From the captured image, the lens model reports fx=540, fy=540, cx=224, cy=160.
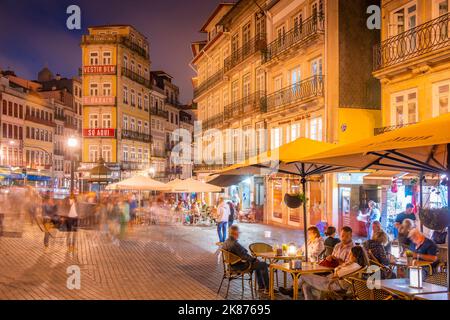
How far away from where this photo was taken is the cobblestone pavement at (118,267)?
34.8ft

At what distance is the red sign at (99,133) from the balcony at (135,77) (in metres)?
6.42

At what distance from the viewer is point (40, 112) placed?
2884 inches

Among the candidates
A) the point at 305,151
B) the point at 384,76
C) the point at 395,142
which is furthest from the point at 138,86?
the point at 395,142

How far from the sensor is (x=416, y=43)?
18.9 m

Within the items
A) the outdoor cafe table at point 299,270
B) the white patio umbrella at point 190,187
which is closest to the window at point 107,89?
the white patio umbrella at point 190,187

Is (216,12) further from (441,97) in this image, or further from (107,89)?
(441,97)

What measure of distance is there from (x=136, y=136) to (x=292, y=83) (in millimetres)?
36304

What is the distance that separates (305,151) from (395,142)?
4.41 m

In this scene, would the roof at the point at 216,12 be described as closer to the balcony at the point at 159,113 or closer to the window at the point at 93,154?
the window at the point at 93,154

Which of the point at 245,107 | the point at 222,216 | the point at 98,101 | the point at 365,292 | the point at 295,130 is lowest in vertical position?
the point at 365,292

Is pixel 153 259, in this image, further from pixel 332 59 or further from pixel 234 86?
pixel 234 86

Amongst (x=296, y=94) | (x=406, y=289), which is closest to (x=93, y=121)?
(x=296, y=94)

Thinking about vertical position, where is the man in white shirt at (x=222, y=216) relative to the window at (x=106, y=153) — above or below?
below

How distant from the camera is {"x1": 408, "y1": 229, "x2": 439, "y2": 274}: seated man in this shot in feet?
35.5
